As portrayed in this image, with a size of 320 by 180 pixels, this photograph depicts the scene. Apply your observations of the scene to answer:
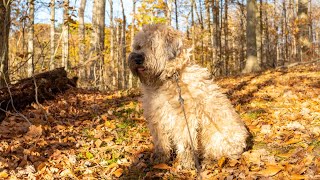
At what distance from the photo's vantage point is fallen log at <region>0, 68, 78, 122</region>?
5.92 m

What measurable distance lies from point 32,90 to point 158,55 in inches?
163

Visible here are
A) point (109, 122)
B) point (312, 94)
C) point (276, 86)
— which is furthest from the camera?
point (276, 86)

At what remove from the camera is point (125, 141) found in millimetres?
5180

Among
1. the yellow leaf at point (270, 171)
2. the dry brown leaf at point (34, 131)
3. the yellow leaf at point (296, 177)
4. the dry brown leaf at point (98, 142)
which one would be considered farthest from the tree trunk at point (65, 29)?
the yellow leaf at point (296, 177)

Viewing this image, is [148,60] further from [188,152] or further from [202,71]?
[188,152]

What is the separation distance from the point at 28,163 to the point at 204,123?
256 cm

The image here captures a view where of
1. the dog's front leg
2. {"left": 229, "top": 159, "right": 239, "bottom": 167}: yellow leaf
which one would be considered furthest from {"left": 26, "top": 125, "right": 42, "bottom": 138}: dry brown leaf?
{"left": 229, "top": 159, "right": 239, "bottom": 167}: yellow leaf

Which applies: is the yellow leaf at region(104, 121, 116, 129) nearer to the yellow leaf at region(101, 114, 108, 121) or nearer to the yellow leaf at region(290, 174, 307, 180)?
the yellow leaf at region(101, 114, 108, 121)

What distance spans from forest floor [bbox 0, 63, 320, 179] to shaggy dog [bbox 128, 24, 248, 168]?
298 mm

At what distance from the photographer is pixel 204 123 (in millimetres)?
3855

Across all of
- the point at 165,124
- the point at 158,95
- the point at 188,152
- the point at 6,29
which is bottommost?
the point at 188,152

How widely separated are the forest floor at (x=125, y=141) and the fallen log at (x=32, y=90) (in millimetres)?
244

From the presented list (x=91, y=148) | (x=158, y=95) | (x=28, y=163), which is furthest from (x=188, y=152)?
(x=28, y=163)

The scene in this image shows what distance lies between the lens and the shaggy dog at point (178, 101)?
3.76m
